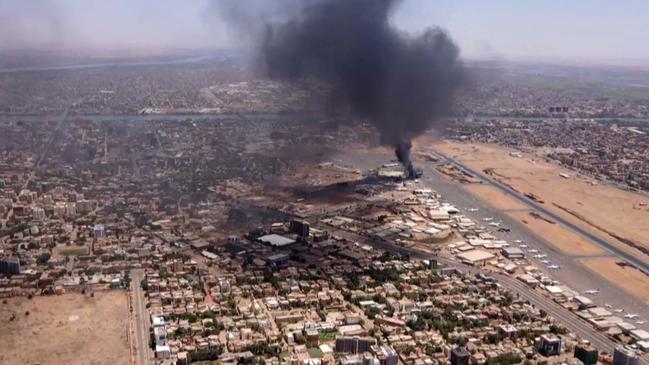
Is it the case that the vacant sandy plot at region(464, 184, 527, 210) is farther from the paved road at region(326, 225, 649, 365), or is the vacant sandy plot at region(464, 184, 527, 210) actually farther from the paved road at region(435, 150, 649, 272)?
the paved road at region(326, 225, 649, 365)

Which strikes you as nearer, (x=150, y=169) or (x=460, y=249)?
(x=460, y=249)

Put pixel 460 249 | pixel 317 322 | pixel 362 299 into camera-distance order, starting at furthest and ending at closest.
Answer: pixel 460 249 → pixel 362 299 → pixel 317 322

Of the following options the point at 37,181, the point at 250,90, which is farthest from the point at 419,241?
the point at 250,90

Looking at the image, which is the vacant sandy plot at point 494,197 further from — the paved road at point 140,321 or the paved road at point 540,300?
the paved road at point 140,321

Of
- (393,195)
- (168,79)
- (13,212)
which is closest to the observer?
(13,212)

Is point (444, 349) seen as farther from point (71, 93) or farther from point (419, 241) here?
point (71, 93)

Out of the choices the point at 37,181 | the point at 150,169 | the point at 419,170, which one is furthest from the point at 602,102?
the point at 37,181

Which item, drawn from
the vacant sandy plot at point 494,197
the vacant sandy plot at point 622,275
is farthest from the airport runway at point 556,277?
the vacant sandy plot at point 494,197
